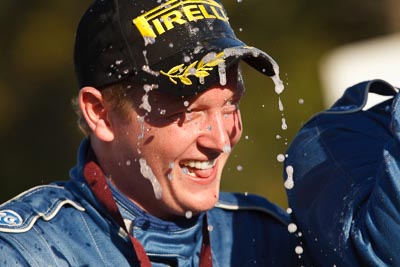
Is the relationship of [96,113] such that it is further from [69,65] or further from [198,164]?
[69,65]

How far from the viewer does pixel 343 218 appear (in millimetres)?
3295

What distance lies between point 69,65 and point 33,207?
26.4 ft

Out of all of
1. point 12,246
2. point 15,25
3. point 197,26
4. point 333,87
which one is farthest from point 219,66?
point 15,25

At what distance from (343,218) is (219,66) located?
0.55 m

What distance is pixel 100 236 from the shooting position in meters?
3.38

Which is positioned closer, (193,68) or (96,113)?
(193,68)

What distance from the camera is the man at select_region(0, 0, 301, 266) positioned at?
10.8 feet

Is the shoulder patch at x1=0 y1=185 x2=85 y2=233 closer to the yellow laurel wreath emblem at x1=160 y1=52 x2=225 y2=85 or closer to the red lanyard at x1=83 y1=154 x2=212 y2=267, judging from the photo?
the red lanyard at x1=83 y1=154 x2=212 y2=267

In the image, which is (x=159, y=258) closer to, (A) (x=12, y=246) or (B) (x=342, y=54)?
(A) (x=12, y=246)

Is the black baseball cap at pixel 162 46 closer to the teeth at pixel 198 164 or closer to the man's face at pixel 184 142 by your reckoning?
the man's face at pixel 184 142

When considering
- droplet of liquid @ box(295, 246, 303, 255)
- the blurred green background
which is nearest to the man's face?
droplet of liquid @ box(295, 246, 303, 255)

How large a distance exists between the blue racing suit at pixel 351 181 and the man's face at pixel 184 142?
27 centimetres

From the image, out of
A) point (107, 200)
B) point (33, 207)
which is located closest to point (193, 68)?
point (107, 200)

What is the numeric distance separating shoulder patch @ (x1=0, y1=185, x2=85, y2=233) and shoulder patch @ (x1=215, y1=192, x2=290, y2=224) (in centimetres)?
53
